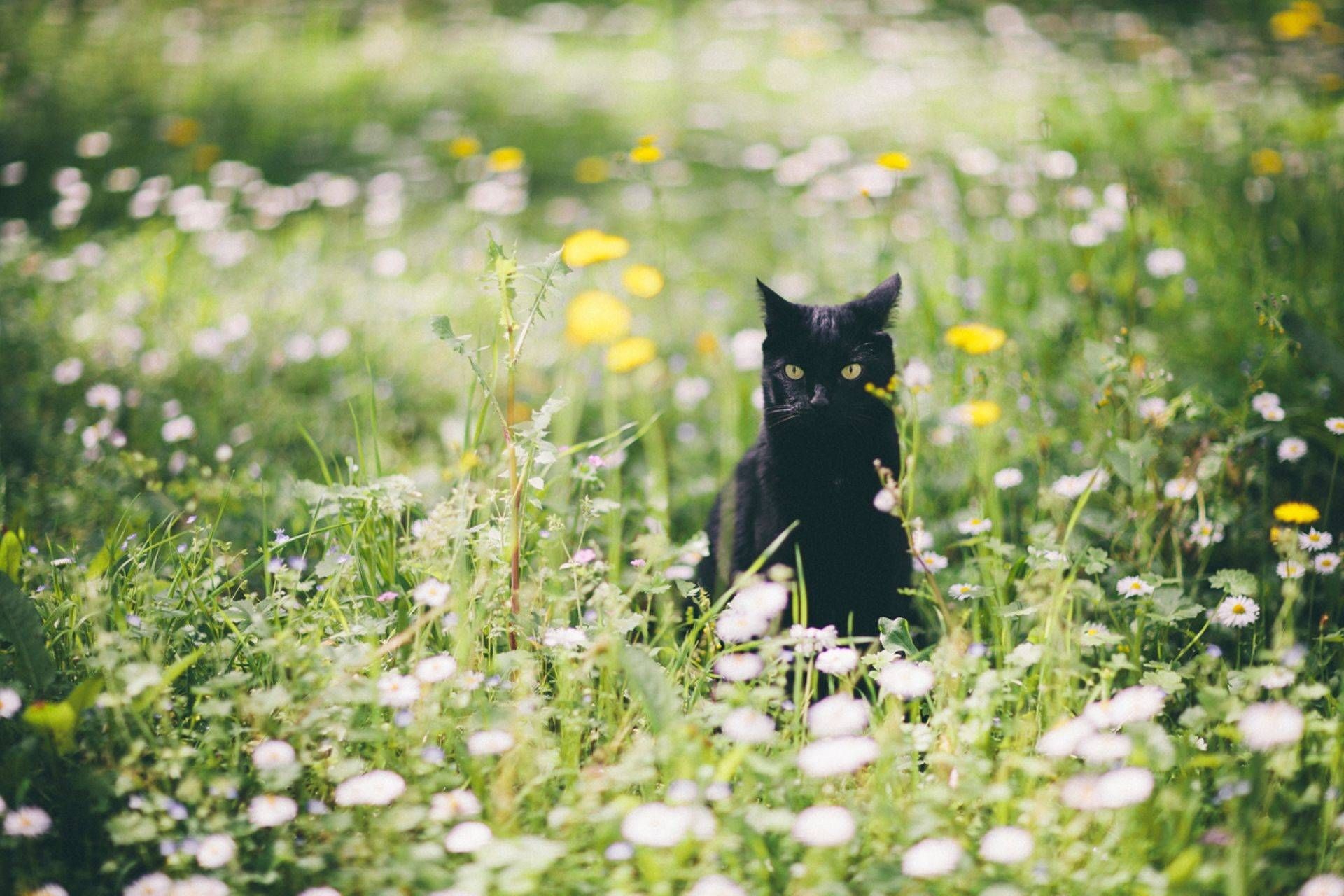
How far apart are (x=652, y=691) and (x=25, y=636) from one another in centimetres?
98

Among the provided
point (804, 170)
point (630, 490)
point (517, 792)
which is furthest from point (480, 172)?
point (517, 792)

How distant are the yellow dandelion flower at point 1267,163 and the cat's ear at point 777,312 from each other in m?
2.40

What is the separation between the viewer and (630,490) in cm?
256

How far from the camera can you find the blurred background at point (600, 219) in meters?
2.49

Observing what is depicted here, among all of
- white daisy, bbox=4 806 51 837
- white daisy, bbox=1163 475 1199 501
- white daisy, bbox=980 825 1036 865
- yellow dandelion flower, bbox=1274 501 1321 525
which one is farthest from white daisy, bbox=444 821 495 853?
→ yellow dandelion flower, bbox=1274 501 1321 525

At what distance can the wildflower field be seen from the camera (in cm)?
122

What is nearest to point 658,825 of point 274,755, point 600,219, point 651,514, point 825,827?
point 825,827

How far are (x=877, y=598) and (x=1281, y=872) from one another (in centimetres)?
84

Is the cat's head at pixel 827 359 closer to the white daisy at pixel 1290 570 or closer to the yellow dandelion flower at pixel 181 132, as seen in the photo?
the white daisy at pixel 1290 570

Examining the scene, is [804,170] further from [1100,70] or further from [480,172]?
[1100,70]

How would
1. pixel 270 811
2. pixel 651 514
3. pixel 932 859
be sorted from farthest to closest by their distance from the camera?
pixel 651 514 < pixel 270 811 < pixel 932 859

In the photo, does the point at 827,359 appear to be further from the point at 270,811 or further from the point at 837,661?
the point at 270,811

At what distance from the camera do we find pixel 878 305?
1.92 meters

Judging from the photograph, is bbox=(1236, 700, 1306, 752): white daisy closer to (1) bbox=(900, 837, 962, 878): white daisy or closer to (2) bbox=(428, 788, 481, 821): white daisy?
(1) bbox=(900, 837, 962, 878): white daisy
